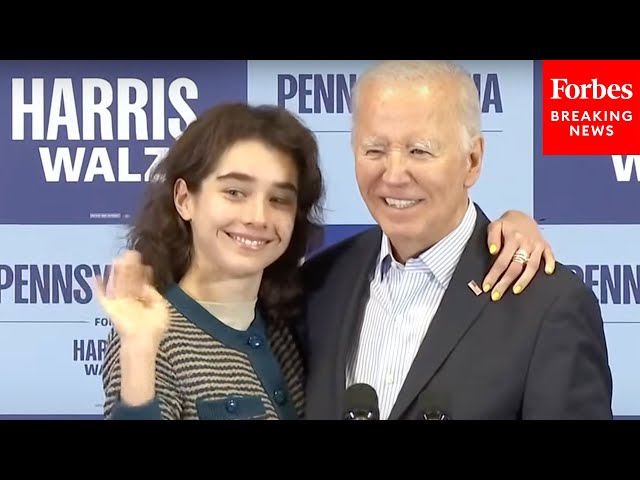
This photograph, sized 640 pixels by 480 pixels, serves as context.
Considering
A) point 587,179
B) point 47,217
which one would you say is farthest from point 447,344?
point 47,217

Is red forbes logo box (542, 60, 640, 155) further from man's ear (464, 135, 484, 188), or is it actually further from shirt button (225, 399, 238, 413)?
shirt button (225, 399, 238, 413)

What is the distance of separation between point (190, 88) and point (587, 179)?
58.6 inches

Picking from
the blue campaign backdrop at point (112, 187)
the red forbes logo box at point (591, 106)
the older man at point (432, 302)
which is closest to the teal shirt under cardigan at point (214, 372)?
the older man at point (432, 302)

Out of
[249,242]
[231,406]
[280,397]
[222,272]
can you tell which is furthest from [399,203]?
[231,406]

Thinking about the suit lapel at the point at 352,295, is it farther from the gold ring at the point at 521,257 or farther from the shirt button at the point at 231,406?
the gold ring at the point at 521,257

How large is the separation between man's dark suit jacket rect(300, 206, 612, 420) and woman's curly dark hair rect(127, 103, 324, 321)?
22cm

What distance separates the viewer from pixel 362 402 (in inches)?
147

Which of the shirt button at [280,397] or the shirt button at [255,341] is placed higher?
the shirt button at [255,341]

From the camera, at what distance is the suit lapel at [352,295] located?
3.76m

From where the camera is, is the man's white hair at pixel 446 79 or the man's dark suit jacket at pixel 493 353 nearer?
the man's dark suit jacket at pixel 493 353

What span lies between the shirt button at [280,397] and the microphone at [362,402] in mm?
213

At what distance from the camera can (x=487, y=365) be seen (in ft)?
11.8

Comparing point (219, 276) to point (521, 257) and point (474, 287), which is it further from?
point (521, 257)

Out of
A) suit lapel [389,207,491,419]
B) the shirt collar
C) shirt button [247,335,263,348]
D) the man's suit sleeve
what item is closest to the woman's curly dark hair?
shirt button [247,335,263,348]
